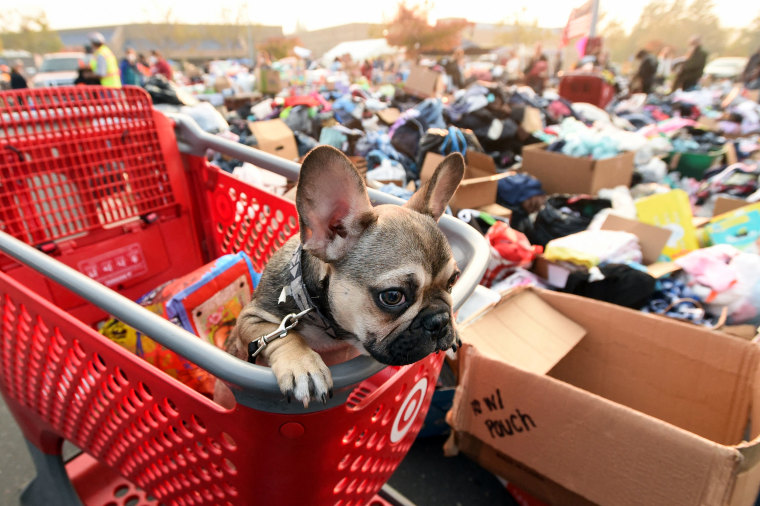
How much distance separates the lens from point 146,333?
35.8 inches

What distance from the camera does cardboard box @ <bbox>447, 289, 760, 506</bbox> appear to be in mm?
1404

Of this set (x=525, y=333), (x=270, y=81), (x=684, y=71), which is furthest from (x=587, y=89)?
(x=525, y=333)

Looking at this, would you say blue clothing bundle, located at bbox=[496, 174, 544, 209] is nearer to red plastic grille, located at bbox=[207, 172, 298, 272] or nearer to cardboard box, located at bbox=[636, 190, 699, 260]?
cardboard box, located at bbox=[636, 190, 699, 260]

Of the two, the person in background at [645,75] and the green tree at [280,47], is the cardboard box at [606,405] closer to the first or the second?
the person in background at [645,75]

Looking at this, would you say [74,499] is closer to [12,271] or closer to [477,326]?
[12,271]

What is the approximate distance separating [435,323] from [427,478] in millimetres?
1531

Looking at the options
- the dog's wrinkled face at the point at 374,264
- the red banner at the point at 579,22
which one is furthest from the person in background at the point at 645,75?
the dog's wrinkled face at the point at 374,264

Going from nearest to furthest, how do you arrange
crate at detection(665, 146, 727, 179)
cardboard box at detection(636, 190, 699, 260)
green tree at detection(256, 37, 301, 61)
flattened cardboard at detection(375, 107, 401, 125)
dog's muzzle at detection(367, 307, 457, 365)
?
dog's muzzle at detection(367, 307, 457, 365) → cardboard box at detection(636, 190, 699, 260) → crate at detection(665, 146, 727, 179) → flattened cardboard at detection(375, 107, 401, 125) → green tree at detection(256, 37, 301, 61)

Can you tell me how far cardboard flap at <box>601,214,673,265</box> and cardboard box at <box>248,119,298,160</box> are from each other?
145 inches

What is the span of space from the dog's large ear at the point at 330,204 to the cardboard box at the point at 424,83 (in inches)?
357

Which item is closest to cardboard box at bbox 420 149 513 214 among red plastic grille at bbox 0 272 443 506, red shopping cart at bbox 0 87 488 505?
red shopping cart at bbox 0 87 488 505

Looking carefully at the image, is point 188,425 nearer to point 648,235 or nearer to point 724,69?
point 648,235

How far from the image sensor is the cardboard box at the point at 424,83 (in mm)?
9539

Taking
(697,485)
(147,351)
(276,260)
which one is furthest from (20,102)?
(697,485)
